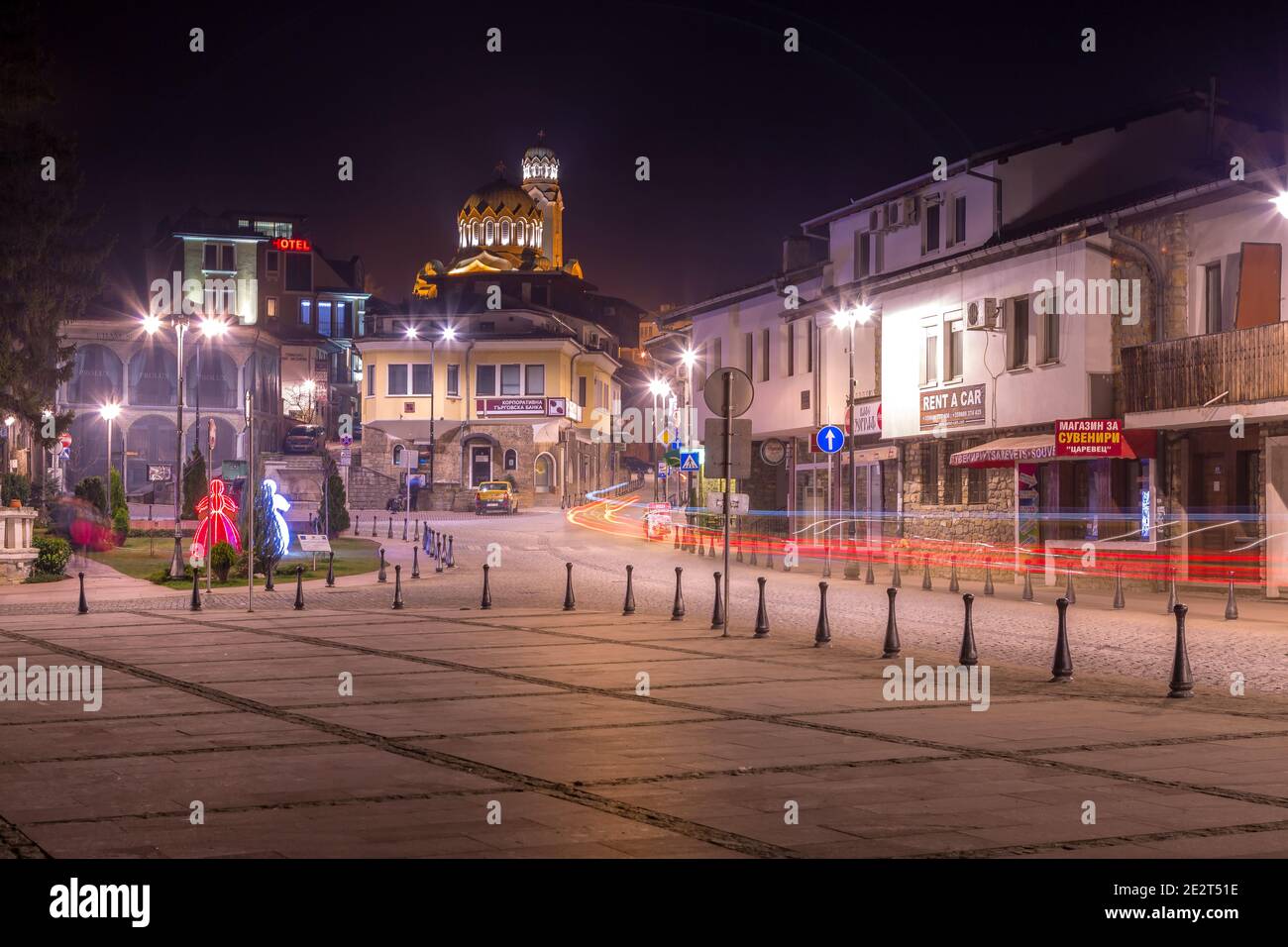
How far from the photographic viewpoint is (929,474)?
135 feet

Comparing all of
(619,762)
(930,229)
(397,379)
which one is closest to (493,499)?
(397,379)

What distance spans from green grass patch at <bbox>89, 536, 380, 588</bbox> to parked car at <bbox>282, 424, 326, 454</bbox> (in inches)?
1744

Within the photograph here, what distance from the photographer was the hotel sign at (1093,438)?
103 feet

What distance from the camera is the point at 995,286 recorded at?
120 ft

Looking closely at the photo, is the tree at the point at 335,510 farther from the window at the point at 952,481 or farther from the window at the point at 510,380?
the window at the point at 510,380

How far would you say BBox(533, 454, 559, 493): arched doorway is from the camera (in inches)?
3445

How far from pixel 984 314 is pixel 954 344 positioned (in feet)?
11.4

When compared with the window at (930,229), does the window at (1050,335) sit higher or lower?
lower

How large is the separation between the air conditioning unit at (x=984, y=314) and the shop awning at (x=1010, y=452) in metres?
2.81

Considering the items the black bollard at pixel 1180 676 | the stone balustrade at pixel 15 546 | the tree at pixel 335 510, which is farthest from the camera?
the tree at pixel 335 510

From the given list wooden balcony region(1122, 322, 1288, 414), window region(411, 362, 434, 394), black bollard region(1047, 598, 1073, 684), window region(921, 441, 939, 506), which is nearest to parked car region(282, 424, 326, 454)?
window region(411, 362, 434, 394)

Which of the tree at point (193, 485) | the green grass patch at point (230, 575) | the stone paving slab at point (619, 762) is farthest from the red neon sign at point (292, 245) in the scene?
the stone paving slab at point (619, 762)

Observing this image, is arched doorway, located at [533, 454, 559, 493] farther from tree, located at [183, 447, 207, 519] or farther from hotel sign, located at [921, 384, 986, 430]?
hotel sign, located at [921, 384, 986, 430]
